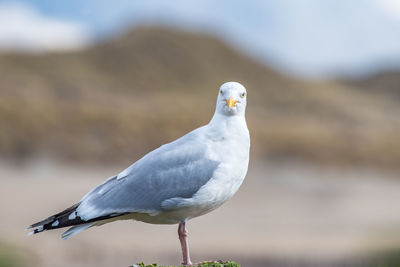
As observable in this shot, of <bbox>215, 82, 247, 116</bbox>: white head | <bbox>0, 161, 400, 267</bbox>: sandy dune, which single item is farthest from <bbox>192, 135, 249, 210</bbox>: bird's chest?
<bbox>0, 161, 400, 267</bbox>: sandy dune

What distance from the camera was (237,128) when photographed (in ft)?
12.7

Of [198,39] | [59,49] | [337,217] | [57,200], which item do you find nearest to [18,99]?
A: [57,200]

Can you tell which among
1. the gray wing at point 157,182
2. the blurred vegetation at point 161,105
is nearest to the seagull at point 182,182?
the gray wing at point 157,182

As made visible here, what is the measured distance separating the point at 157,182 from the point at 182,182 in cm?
15

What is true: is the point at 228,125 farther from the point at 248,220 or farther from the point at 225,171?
the point at 248,220

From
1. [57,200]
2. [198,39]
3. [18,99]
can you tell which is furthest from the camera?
[198,39]

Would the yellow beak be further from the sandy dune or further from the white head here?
the sandy dune

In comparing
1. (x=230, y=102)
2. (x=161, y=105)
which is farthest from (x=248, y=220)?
(x=230, y=102)

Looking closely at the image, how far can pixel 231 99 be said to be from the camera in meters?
3.78

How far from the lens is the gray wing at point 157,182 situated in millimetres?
3738

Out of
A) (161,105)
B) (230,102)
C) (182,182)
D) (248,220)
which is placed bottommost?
(182,182)

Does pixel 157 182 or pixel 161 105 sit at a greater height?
pixel 161 105

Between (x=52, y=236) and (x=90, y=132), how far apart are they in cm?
1017

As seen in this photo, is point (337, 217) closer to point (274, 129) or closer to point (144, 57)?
point (274, 129)
